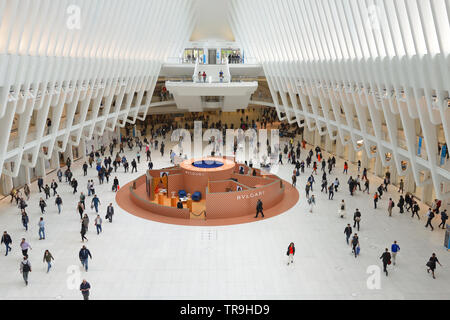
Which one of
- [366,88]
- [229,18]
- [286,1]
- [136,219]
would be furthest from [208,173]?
[229,18]

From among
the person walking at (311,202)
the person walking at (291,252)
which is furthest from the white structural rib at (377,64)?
the person walking at (291,252)

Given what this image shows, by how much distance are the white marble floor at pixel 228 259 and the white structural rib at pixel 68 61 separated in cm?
522

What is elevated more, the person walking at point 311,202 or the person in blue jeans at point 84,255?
the person in blue jeans at point 84,255

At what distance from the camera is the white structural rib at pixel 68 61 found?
17727 mm

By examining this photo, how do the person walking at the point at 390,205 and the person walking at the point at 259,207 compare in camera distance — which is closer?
the person walking at the point at 390,205

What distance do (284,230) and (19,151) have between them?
13.5m

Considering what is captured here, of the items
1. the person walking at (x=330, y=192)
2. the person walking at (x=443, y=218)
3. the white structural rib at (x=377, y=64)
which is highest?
the white structural rib at (x=377, y=64)

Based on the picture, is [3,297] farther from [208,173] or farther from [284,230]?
[208,173]

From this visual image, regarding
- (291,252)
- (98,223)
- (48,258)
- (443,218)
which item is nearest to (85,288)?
(48,258)

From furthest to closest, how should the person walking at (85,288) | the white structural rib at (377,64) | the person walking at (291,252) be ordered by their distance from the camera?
the white structural rib at (377,64)
the person walking at (291,252)
the person walking at (85,288)

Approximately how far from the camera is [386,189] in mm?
23688

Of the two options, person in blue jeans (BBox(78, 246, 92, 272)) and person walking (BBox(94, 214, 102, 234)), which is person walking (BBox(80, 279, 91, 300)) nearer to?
person in blue jeans (BBox(78, 246, 92, 272))

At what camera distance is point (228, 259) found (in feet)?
51.4

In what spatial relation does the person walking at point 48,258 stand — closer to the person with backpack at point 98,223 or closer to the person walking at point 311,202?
the person with backpack at point 98,223
